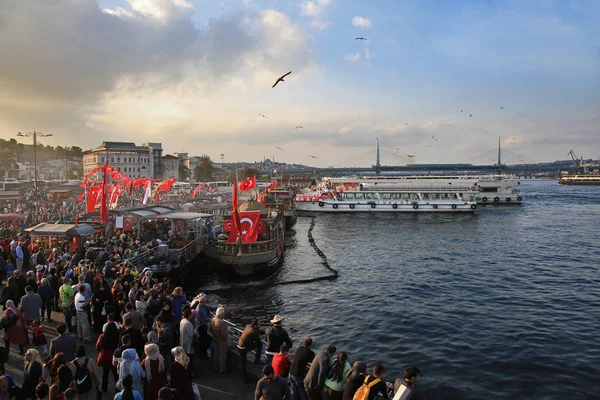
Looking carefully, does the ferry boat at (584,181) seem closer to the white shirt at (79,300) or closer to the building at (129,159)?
the building at (129,159)

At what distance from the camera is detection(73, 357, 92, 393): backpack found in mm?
7406

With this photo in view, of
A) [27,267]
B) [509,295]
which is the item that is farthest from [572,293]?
[27,267]

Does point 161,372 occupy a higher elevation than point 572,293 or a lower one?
higher

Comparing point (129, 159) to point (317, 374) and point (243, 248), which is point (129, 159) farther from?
point (317, 374)

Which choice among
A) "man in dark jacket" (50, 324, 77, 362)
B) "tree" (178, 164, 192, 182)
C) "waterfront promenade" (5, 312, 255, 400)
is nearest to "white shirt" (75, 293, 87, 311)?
"waterfront promenade" (5, 312, 255, 400)

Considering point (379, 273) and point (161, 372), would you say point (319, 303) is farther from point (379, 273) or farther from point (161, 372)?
point (161, 372)

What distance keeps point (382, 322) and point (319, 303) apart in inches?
159

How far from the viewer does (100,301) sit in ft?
40.0

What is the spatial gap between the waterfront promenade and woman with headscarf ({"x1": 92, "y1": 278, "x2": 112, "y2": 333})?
33.7 inches

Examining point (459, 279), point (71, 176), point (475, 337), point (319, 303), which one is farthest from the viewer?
point (71, 176)

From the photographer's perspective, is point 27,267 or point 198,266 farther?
point 198,266

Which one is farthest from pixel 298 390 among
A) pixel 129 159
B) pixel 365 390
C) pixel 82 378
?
pixel 129 159

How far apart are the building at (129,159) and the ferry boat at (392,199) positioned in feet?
186

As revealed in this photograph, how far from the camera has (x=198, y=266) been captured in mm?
29297
